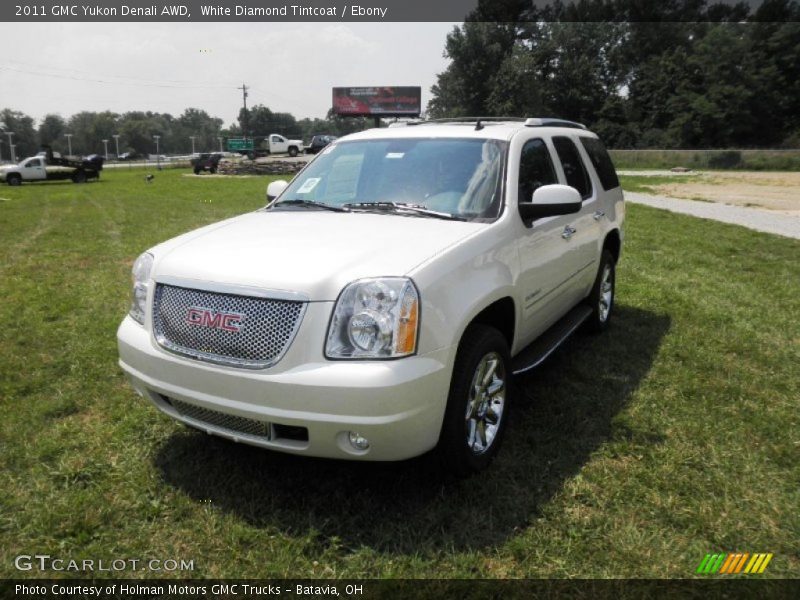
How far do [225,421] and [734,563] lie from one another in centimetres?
236

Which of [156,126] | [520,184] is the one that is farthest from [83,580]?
[156,126]

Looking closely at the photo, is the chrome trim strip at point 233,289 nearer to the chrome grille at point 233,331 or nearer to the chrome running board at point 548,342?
the chrome grille at point 233,331

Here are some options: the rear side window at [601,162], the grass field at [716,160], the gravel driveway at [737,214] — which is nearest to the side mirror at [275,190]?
the rear side window at [601,162]

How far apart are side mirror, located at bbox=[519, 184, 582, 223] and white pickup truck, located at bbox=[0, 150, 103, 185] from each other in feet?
123

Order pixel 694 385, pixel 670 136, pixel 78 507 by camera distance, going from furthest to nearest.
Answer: pixel 670 136, pixel 694 385, pixel 78 507

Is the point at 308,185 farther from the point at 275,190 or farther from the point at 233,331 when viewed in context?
the point at 233,331

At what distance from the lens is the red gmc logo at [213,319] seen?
2656 millimetres

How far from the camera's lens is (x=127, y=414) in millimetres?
3887

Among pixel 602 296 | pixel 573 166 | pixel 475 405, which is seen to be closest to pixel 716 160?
pixel 602 296

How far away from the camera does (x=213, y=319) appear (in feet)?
8.89

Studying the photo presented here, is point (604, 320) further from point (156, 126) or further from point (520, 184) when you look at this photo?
point (156, 126)

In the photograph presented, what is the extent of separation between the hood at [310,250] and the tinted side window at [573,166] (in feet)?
5.59

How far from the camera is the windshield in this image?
139 inches

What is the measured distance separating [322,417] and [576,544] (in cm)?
129
